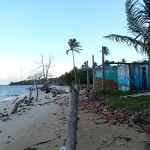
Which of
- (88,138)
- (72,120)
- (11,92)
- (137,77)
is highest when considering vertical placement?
(137,77)

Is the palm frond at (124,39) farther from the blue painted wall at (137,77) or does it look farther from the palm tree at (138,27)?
the blue painted wall at (137,77)

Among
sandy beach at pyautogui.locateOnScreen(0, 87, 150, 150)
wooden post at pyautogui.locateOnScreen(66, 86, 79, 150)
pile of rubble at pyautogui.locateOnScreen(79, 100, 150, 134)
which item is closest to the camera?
wooden post at pyautogui.locateOnScreen(66, 86, 79, 150)

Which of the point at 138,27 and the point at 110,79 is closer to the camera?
the point at 138,27

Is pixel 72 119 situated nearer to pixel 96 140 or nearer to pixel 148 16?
pixel 96 140

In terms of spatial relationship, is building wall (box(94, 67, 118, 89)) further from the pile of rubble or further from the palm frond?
the palm frond

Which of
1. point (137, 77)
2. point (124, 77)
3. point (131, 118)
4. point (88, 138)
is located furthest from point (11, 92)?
point (88, 138)

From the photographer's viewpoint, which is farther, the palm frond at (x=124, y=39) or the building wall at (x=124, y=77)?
the building wall at (x=124, y=77)

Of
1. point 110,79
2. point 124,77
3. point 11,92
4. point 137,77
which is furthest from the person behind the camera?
point 11,92

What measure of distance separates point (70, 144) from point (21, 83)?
597 ft

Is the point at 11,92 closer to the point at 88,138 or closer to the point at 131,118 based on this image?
the point at 131,118

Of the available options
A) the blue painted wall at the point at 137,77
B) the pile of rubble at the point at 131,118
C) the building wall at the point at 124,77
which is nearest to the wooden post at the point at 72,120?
the pile of rubble at the point at 131,118

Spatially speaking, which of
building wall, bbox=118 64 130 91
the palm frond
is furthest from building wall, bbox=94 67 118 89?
the palm frond

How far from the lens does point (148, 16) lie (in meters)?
8.05

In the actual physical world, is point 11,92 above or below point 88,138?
above
